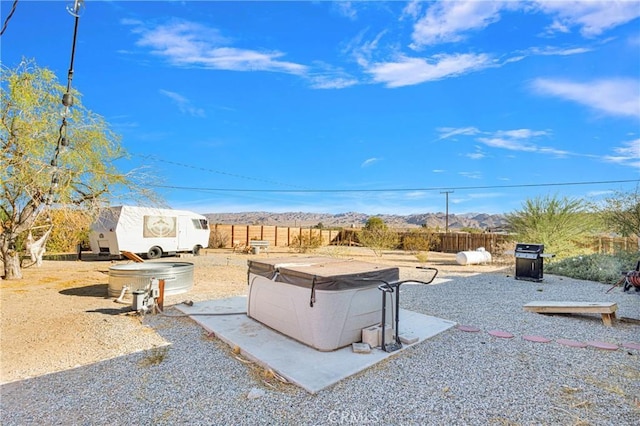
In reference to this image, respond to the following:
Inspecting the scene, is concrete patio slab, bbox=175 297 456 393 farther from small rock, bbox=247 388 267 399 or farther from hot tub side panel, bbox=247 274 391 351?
small rock, bbox=247 388 267 399

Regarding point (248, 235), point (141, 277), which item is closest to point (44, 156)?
point (141, 277)

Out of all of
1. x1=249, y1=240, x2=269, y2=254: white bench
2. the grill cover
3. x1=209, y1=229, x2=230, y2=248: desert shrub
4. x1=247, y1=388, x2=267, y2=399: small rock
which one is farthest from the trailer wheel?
x1=247, y1=388, x2=267, y2=399: small rock

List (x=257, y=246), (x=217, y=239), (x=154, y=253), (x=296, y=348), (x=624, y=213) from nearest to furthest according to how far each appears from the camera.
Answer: (x=296, y=348), (x=624, y=213), (x=154, y=253), (x=257, y=246), (x=217, y=239)

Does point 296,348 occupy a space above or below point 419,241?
below

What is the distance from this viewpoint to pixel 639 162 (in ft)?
41.5

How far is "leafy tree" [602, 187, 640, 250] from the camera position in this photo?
1139cm

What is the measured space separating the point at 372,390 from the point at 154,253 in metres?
12.1

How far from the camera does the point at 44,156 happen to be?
6746 millimetres

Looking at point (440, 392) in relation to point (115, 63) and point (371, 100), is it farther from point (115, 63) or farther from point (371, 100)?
point (371, 100)

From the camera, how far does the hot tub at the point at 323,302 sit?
10.8 ft

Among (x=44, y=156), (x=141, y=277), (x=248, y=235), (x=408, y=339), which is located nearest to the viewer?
(x=408, y=339)

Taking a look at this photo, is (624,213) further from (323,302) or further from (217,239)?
(217,239)

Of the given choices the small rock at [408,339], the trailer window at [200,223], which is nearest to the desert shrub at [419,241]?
the trailer window at [200,223]

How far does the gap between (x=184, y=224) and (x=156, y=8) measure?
918 cm
